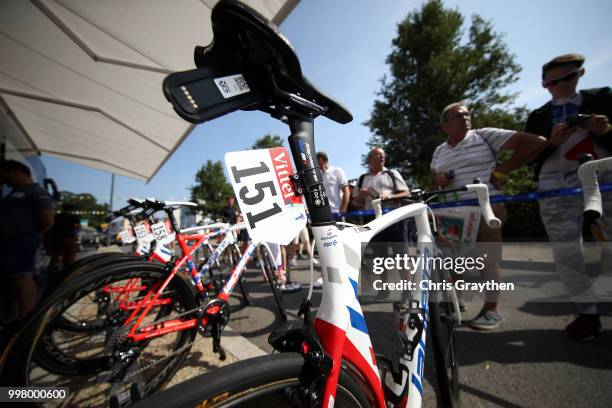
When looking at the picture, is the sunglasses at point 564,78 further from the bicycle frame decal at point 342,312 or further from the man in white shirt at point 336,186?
the man in white shirt at point 336,186

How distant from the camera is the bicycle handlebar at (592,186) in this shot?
916mm

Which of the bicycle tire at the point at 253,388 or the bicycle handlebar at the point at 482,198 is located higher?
the bicycle handlebar at the point at 482,198

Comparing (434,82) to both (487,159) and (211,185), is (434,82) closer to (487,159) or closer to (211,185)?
(487,159)

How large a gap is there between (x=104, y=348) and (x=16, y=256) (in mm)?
2230

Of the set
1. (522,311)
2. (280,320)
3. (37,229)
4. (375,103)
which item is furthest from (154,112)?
(375,103)

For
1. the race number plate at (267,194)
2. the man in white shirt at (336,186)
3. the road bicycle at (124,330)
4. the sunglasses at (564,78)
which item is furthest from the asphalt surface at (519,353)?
the man in white shirt at (336,186)

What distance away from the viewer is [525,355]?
1.87 meters

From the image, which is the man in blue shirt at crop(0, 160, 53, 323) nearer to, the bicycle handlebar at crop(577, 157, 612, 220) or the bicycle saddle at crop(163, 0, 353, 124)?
the bicycle saddle at crop(163, 0, 353, 124)

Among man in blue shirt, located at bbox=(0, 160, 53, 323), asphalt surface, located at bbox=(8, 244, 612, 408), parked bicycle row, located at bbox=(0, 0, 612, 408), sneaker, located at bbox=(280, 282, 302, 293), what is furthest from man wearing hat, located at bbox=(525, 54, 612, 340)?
man in blue shirt, located at bbox=(0, 160, 53, 323)

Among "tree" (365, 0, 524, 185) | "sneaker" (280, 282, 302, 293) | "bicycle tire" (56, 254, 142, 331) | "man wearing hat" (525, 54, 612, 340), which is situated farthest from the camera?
"tree" (365, 0, 524, 185)

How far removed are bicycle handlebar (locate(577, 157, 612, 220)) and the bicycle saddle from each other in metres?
1.14

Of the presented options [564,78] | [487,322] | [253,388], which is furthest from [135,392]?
[564,78]

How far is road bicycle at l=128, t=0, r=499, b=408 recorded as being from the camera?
21.3 inches

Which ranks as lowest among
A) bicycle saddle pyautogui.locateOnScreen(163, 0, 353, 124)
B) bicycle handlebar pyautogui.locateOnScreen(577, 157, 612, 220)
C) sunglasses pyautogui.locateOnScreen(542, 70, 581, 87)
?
bicycle handlebar pyautogui.locateOnScreen(577, 157, 612, 220)
